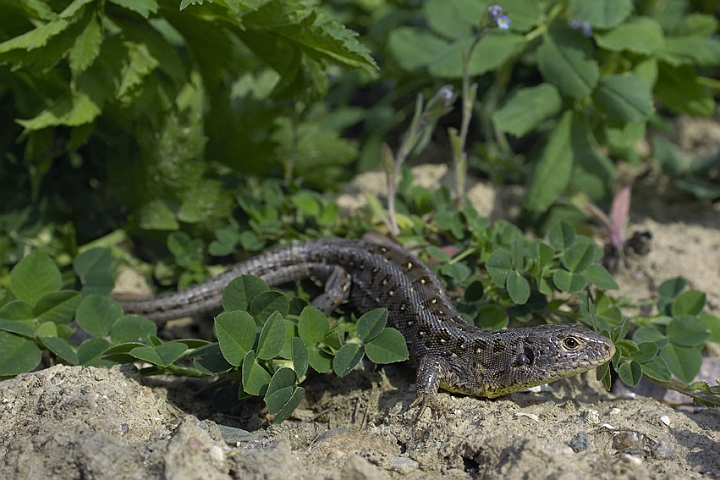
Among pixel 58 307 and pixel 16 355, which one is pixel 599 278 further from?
pixel 16 355

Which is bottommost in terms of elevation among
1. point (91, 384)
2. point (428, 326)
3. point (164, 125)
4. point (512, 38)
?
point (91, 384)

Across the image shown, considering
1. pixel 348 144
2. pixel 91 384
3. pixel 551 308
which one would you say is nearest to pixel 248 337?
pixel 91 384

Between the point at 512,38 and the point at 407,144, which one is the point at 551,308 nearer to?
the point at 407,144

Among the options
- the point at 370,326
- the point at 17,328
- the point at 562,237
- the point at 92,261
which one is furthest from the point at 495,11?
the point at 17,328

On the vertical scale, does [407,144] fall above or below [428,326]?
above

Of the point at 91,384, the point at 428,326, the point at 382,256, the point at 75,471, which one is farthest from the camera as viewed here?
the point at 382,256

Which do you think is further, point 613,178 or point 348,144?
point 348,144

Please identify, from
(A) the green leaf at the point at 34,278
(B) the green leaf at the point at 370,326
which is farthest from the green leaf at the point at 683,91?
(A) the green leaf at the point at 34,278
